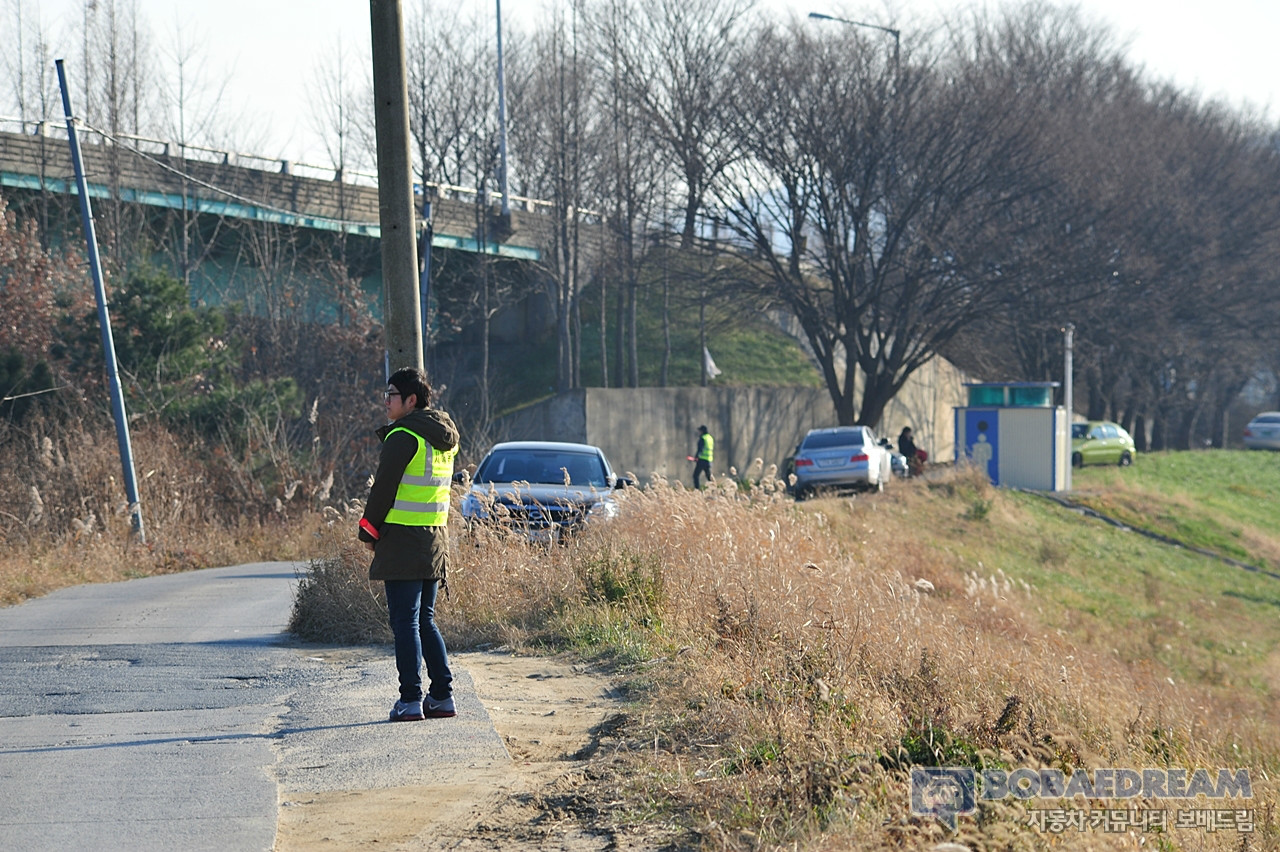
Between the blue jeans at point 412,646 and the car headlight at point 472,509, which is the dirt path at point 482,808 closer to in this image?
the blue jeans at point 412,646

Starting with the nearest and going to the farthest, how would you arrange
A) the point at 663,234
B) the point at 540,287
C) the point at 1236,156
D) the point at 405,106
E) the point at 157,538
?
the point at 405,106 → the point at 157,538 → the point at 663,234 → the point at 540,287 → the point at 1236,156

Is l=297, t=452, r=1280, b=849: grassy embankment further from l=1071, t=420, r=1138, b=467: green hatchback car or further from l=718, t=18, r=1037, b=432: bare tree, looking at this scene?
l=1071, t=420, r=1138, b=467: green hatchback car

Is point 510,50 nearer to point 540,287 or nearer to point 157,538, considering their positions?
point 540,287

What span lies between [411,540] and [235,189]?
3380 cm

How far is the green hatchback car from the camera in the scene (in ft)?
148

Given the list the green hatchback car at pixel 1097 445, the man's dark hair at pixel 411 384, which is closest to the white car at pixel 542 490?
the man's dark hair at pixel 411 384

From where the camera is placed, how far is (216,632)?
11688 millimetres

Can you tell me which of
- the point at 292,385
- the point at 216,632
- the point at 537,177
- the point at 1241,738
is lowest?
the point at 1241,738

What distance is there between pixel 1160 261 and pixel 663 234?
19049 millimetres

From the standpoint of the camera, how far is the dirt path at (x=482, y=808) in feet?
16.8

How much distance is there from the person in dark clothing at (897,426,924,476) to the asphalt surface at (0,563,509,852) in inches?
1099

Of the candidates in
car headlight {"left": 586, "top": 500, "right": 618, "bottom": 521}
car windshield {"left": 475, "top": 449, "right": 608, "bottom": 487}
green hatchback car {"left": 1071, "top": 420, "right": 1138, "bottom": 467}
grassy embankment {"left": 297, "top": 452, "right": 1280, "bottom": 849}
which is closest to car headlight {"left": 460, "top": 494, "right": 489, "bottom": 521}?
grassy embankment {"left": 297, "top": 452, "right": 1280, "bottom": 849}

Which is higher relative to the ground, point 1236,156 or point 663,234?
point 1236,156

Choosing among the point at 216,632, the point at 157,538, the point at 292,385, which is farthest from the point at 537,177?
the point at 216,632
